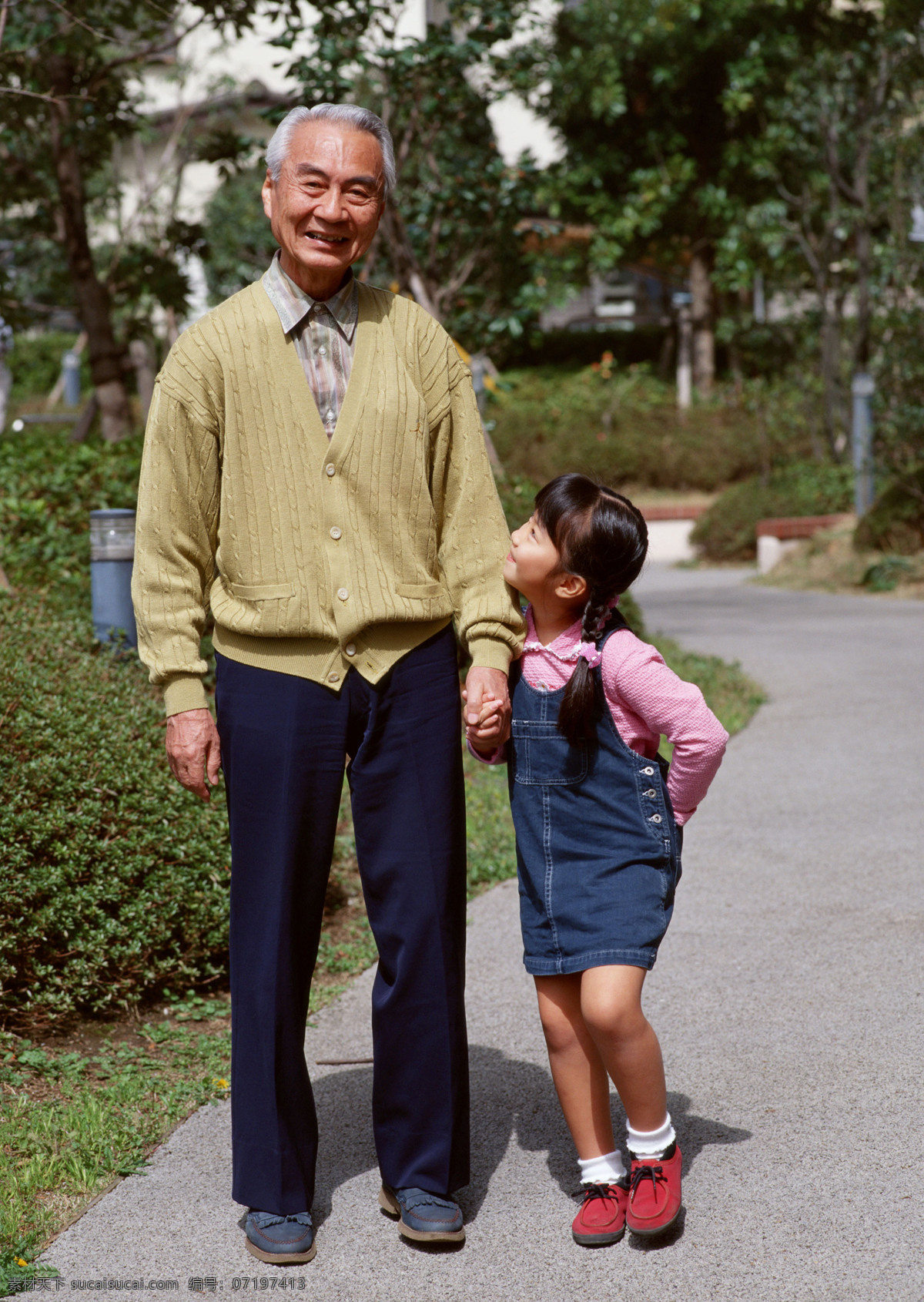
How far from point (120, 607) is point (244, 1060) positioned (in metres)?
3.25

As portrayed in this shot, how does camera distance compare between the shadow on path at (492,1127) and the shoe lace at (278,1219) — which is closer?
the shoe lace at (278,1219)

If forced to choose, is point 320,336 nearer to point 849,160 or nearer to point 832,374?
point 832,374

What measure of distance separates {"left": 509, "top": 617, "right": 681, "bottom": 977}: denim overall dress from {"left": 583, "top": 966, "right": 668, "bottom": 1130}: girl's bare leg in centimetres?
3

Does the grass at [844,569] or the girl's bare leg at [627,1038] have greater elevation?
the girl's bare leg at [627,1038]

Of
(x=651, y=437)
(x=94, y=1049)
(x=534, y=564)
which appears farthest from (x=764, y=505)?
(x=534, y=564)

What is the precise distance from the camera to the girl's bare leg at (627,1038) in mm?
2557

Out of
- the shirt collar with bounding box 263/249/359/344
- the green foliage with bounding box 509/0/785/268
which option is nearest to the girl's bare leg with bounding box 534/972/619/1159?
the shirt collar with bounding box 263/249/359/344

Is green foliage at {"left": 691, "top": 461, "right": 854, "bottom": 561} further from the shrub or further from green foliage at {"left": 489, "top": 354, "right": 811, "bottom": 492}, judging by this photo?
the shrub

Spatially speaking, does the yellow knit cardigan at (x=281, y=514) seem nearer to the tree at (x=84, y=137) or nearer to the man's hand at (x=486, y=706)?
the man's hand at (x=486, y=706)

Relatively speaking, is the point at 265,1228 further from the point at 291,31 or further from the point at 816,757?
the point at 291,31

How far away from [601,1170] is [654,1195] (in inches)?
4.3

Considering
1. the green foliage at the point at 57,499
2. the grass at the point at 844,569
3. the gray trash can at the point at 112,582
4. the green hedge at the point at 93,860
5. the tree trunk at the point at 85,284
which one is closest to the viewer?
the green hedge at the point at 93,860

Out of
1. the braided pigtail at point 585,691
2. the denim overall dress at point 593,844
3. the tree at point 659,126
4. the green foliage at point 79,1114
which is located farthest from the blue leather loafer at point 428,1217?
the tree at point 659,126

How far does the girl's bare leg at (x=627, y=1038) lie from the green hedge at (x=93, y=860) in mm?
1602
